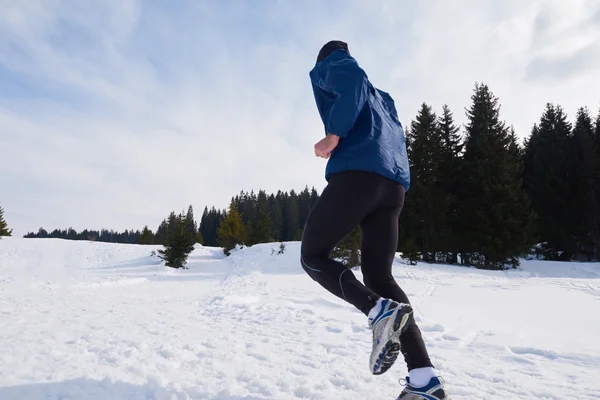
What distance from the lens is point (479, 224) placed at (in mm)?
18328

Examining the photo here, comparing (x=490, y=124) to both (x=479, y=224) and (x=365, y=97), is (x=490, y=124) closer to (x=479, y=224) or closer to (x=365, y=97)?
(x=479, y=224)

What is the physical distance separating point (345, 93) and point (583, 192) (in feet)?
93.0

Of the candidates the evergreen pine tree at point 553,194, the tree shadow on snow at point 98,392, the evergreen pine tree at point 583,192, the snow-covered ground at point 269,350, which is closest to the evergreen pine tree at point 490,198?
the evergreen pine tree at point 553,194

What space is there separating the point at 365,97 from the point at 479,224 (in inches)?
748

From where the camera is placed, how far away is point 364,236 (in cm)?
209

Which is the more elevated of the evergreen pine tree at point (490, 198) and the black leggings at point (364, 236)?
the evergreen pine tree at point (490, 198)

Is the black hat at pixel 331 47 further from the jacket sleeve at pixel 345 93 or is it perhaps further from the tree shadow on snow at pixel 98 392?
the tree shadow on snow at pixel 98 392

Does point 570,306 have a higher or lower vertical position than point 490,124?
lower

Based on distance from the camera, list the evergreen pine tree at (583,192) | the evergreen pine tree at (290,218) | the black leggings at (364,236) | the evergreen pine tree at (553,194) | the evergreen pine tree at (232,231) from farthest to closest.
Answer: the evergreen pine tree at (290,218), the evergreen pine tree at (232,231), the evergreen pine tree at (553,194), the evergreen pine tree at (583,192), the black leggings at (364,236)

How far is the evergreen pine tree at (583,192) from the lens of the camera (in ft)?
73.5

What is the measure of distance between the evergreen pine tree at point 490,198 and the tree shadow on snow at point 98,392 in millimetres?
19166

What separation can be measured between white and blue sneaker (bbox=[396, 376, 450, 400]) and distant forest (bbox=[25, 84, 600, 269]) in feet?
41.8

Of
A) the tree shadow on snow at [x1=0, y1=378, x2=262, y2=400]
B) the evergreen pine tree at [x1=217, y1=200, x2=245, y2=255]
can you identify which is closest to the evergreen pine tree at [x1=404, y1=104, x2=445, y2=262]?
the tree shadow on snow at [x1=0, y1=378, x2=262, y2=400]

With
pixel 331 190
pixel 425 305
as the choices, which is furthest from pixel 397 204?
pixel 425 305
